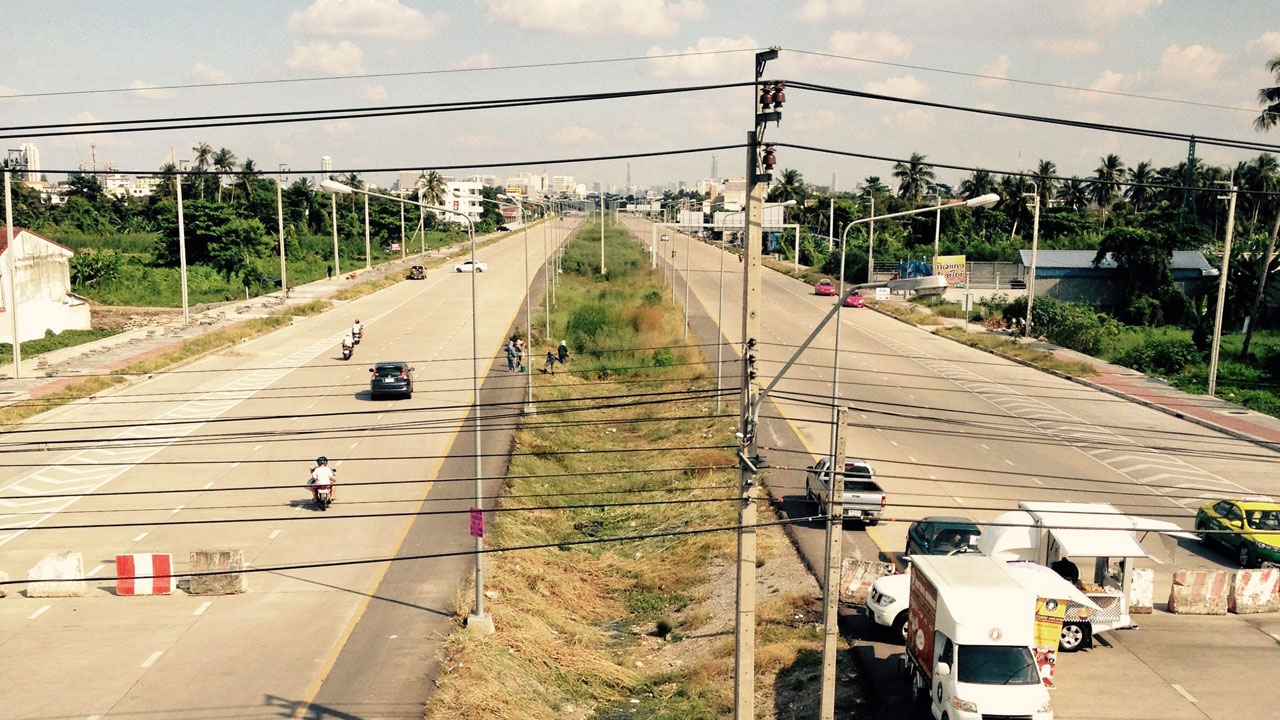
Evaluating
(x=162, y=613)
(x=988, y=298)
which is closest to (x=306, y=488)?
(x=162, y=613)

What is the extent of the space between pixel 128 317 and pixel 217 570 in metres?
56.7

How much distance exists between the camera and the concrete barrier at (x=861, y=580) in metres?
23.0

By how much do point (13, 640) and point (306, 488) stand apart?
9946 mm

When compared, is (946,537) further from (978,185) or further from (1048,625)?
(978,185)

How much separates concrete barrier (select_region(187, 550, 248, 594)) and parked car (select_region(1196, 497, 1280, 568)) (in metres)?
23.5

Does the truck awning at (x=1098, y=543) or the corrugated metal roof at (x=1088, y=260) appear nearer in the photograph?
the truck awning at (x=1098, y=543)

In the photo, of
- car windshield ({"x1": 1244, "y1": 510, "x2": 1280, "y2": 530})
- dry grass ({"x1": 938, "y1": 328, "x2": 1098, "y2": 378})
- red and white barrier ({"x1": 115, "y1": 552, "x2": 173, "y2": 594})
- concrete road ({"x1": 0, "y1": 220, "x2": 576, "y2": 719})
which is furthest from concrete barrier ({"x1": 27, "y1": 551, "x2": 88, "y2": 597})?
dry grass ({"x1": 938, "y1": 328, "x2": 1098, "y2": 378})

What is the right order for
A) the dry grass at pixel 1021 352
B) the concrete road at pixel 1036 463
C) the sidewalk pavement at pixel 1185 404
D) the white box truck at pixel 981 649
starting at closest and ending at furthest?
the white box truck at pixel 981 649 < the concrete road at pixel 1036 463 < the sidewalk pavement at pixel 1185 404 < the dry grass at pixel 1021 352

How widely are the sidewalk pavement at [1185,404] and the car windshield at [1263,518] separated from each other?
37.3 ft

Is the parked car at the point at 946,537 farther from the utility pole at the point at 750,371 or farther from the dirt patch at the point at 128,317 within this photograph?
the dirt patch at the point at 128,317

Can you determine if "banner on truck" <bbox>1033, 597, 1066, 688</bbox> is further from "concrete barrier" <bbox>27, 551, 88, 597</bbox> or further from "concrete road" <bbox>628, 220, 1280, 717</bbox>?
"concrete barrier" <bbox>27, 551, 88, 597</bbox>

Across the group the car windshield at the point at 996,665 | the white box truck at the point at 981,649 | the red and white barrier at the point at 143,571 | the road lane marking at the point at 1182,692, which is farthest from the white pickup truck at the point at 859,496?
the red and white barrier at the point at 143,571

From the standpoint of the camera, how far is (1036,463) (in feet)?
114

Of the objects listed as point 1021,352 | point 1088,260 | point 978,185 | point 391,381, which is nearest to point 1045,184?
point 978,185
